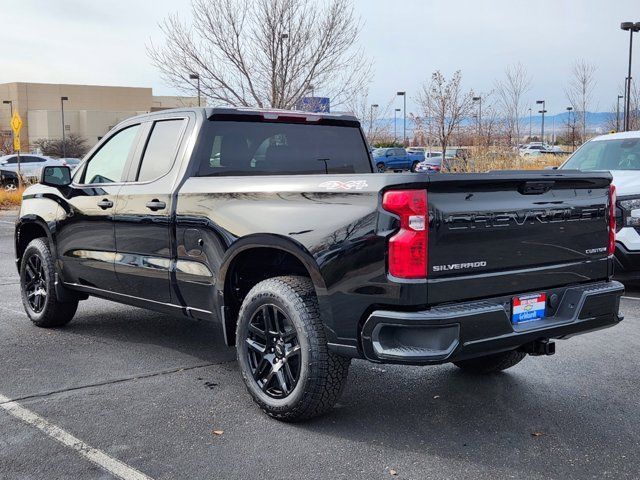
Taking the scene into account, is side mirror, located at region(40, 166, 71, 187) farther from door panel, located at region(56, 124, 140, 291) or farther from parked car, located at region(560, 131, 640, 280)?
parked car, located at region(560, 131, 640, 280)

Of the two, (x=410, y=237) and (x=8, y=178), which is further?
(x=8, y=178)

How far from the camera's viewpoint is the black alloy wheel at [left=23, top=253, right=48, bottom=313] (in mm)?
6775

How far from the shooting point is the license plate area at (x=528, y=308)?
4117 millimetres

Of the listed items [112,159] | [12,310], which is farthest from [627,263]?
[12,310]

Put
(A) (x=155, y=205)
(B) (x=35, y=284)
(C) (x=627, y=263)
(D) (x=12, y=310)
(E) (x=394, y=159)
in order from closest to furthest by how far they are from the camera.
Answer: (A) (x=155, y=205)
(B) (x=35, y=284)
(D) (x=12, y=310)
(C) (x=627, y=263)
(E) (x=394, y=159)

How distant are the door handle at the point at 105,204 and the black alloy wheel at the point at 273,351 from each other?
184cm

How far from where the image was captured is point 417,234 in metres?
3.73

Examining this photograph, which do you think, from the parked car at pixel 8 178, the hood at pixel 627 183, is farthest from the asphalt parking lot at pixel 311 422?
the parked car at pixel 8 178

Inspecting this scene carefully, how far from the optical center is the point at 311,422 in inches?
174

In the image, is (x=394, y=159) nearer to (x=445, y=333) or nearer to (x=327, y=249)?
(x=327, y=249)

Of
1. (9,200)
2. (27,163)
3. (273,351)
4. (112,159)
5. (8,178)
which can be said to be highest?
(112,159)

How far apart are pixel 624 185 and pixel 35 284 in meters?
6.27

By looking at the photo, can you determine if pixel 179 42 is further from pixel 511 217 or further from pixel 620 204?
pixel 511 217

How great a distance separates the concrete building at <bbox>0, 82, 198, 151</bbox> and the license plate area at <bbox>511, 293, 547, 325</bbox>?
8168 centimetres
